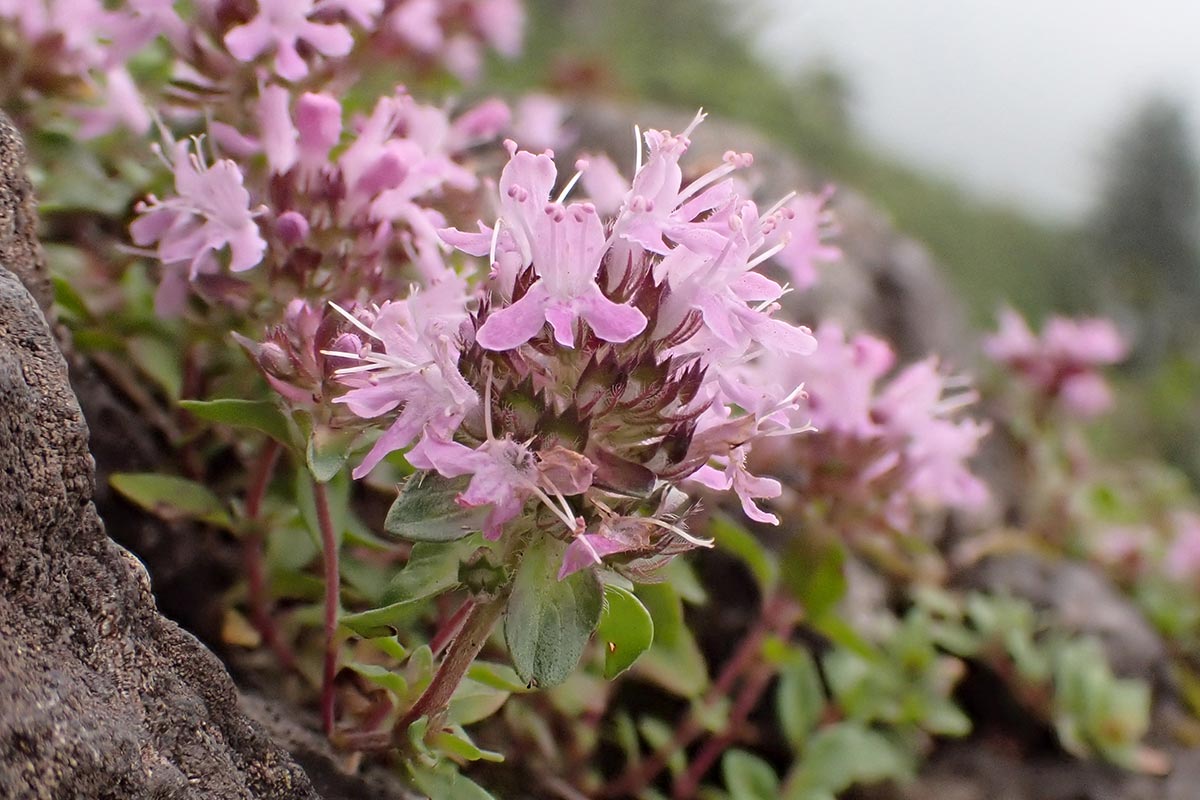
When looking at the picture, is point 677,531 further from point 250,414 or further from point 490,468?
point 250,414

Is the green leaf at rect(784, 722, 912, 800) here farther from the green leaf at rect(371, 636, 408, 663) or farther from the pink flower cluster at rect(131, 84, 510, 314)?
the pink flower cluster at rect(131, 84, 510, 314)

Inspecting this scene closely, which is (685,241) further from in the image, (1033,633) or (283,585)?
(1033,633)

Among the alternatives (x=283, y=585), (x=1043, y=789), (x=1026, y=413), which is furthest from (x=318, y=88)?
(x=1026, y=413)

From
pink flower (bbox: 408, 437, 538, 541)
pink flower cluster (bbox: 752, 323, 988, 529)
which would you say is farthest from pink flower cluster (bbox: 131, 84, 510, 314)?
pink flower cluster (bbox: 752, 323, 988, 529)

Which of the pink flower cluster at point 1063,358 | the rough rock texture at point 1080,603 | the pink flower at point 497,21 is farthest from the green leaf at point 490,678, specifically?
the pink flower at point 497,21

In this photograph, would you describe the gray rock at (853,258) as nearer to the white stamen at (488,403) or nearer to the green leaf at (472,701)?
the green leaf at (472,701)

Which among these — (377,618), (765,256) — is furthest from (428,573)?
(765,256)
